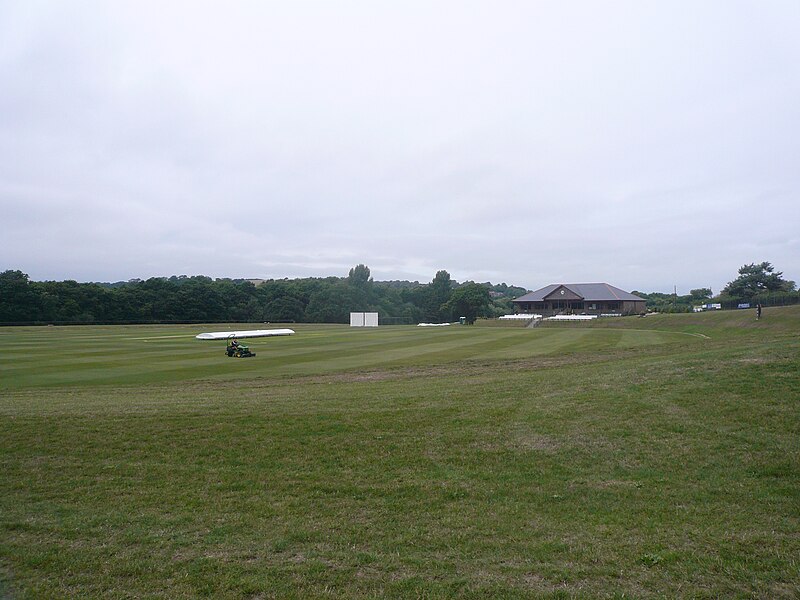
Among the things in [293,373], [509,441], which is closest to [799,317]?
[293,373]

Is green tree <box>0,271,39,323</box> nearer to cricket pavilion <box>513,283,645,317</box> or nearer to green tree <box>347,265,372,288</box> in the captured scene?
green tree <box>347,265,372,288</box>

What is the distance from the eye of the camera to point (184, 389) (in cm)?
2084

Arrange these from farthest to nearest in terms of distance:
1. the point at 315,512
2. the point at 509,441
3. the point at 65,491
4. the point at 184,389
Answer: the point at 184,389, the point at 509,441, the point at 65,491, the point at 315,512

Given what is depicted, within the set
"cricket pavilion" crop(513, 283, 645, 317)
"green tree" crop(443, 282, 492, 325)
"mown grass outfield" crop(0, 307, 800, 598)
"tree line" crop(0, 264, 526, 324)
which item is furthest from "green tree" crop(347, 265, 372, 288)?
"mown grass outfield" crop(0, 307, 800, 598)

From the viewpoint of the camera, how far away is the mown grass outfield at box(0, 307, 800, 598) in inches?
220

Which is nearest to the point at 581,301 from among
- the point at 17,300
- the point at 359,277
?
the point at 359,277

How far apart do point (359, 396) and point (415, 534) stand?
30.7 ft

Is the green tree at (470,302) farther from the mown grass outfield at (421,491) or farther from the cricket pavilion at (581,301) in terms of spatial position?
the mown grass outfield at (421,491)

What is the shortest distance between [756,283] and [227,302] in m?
110

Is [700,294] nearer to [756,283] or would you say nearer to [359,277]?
[756,283]

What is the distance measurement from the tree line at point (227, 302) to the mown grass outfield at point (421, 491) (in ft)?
334

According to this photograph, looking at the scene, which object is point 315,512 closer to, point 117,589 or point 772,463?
point 117,589

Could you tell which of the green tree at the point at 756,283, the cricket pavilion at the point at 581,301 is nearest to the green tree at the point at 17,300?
the cricket pavilion at the point at 581,301

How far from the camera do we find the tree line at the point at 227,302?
100812mm
